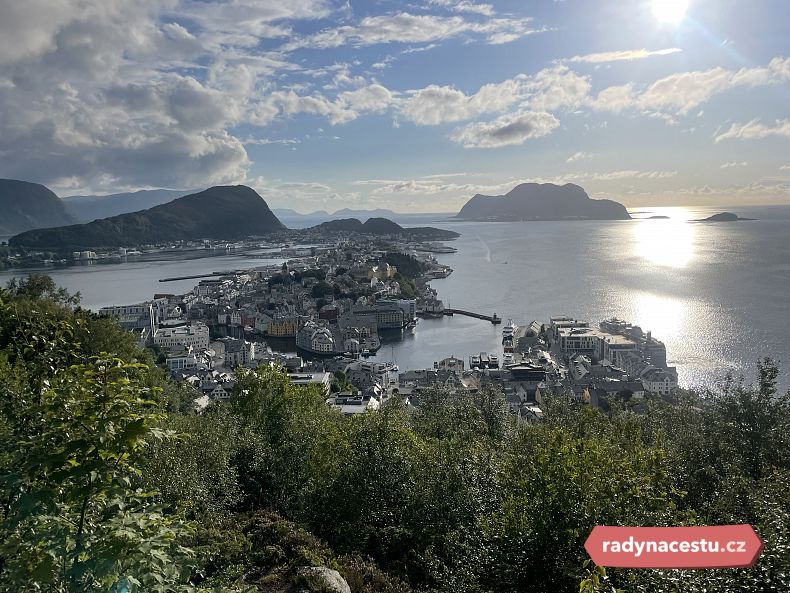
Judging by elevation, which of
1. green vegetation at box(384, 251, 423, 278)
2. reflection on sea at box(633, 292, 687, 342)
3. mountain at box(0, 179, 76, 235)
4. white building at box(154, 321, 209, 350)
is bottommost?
reflection on sea at box(633, 292, 687, 342)

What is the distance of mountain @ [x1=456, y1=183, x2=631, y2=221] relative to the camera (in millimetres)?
114625

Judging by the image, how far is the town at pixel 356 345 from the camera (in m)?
15.1

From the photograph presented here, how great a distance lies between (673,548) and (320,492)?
247 centimetres

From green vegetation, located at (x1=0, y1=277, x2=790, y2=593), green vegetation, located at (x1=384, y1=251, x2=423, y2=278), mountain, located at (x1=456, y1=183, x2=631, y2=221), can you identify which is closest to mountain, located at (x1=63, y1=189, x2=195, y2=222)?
mountain, located at (x1=456, y1=183, x2=631, y2=221)

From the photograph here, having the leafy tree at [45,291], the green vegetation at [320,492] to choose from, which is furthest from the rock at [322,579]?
the leafy tree at [45,291]

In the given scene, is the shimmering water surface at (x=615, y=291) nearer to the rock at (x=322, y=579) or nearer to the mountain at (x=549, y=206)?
the rock at (x=322, y=579)

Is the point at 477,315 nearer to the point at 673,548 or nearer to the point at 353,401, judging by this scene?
the point at 353,401

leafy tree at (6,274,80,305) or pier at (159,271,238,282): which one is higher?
leafy tree at (6,274,80,305)

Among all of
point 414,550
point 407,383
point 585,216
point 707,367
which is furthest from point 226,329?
point 585,216

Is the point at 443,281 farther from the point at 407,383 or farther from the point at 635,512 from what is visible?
the point at 635,512

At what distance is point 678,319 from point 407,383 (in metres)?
14.3

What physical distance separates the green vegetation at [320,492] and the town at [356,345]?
11.6 ft

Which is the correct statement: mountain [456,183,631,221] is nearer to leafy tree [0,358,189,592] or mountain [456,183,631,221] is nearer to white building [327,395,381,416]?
white building [327,395,381,416]

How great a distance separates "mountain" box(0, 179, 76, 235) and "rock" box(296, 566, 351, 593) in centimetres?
10112
